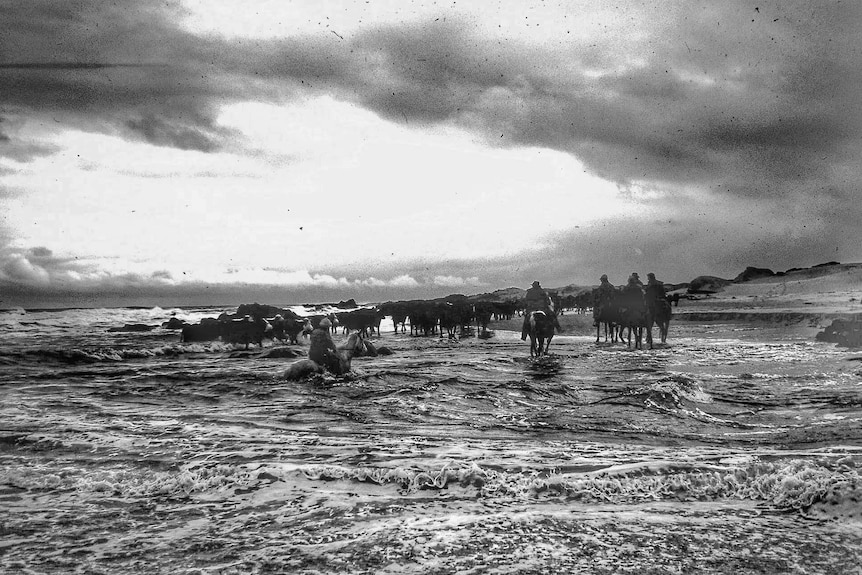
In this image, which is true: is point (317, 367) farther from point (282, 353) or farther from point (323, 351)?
point (282, 353)

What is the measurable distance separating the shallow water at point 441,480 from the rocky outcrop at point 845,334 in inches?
543

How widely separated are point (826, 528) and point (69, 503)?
690 centimetres

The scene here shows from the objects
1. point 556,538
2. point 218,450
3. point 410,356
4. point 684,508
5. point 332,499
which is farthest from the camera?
point 410,356

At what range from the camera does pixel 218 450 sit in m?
7.61

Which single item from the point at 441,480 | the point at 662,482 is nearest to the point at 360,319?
the point at 441,480

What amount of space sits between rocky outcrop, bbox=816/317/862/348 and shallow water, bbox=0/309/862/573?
13795mm

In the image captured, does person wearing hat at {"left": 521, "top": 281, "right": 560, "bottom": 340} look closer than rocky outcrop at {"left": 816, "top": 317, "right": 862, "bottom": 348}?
Yes

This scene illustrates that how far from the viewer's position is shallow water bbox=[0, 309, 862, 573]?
4246 mm

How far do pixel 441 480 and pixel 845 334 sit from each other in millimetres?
25846

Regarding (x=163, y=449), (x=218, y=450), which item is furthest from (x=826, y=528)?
(x=163, y=449)

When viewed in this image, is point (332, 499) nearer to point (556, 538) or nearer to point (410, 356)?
point (556, 538)

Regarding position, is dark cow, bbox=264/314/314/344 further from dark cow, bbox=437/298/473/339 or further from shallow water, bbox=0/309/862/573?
shallow water, bbox=0/309/862/573

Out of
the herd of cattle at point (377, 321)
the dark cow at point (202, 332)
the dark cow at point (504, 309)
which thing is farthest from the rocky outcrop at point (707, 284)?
the dark cow at point (202, 332)

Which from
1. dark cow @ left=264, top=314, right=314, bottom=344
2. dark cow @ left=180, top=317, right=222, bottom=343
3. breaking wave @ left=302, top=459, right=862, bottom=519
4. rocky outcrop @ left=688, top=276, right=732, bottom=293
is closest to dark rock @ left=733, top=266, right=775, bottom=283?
rocky outcrop @ left=688, top=276, right=732, bottom=293
